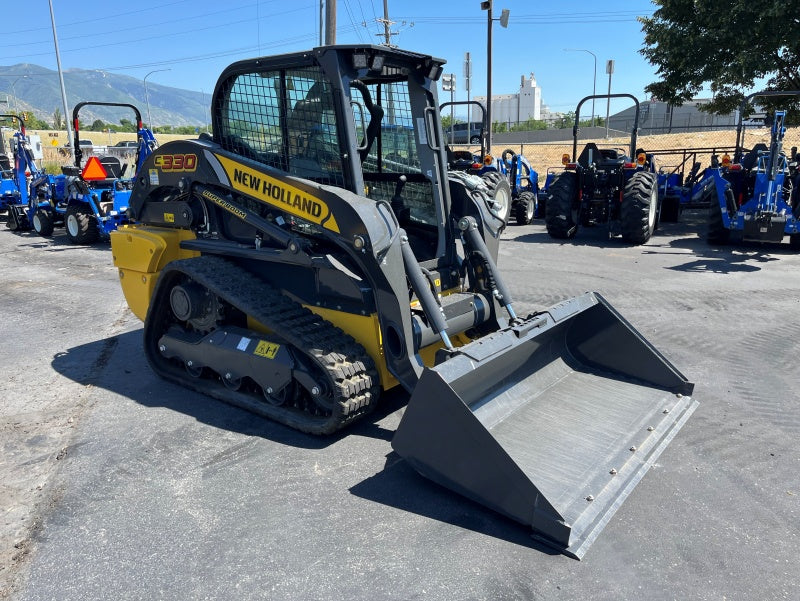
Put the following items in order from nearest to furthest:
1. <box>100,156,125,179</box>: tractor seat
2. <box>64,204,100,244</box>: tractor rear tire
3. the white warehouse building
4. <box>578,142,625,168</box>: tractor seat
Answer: <box>578,142,625,168</box>: tractor seat
<box>64,204,100,244</box>: tractor rear tire
<box>100,156,125,179</box>: tractor seat
the white warehouse building

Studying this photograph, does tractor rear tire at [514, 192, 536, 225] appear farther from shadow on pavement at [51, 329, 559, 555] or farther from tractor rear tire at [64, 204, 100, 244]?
shadow on pavement at [51, 329, 559, 555]

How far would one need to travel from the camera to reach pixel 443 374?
10.3 feet

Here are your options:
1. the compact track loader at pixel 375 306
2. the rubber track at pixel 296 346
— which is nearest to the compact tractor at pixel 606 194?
the compact track loader at pixel 375 306

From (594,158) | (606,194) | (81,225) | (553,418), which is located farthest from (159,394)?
(594,158)

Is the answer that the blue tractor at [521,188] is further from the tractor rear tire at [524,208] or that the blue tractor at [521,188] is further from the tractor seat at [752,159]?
the tractor seat at [752,159]

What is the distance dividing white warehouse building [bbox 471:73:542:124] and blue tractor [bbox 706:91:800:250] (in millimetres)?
68183

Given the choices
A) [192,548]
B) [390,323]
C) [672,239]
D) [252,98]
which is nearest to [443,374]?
[390,323]

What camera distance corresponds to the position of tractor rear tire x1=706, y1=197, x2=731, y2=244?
10.8 meters

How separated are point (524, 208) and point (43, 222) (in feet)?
34.8

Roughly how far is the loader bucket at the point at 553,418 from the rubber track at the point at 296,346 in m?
0.55

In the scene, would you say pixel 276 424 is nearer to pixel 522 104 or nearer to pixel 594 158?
pixel 594 158

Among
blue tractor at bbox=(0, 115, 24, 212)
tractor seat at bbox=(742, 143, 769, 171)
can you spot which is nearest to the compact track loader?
tractor seat at bbox=(742, 143, 769, 171)

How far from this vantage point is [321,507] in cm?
327

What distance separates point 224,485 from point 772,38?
45.9 feet
